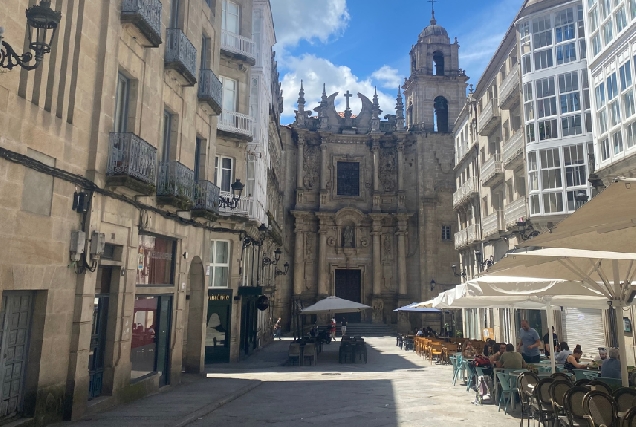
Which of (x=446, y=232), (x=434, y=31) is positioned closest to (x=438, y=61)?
(x=434, y=31)

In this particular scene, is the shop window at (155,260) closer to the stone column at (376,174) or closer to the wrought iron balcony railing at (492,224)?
the wrought iron balcony railing at (492,224)

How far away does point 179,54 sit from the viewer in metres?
13.1

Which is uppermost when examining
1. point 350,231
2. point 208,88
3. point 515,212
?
point 208,88

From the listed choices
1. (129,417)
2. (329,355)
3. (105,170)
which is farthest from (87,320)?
(329,355)

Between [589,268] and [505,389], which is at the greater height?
[589,268]

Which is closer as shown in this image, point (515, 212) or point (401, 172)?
point (515, 212)

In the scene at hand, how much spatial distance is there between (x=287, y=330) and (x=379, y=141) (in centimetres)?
1847

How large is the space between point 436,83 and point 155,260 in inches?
1484

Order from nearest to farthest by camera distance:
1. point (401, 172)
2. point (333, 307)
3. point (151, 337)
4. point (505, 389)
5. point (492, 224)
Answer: point (505, 389) < point (151, 337) < point (333, 307) < point (492, 224) < point (401, 172)

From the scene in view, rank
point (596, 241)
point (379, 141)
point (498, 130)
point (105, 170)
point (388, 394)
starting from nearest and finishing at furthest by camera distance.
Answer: point (596, 241) < point (105, 170) < point (388, 394) < point (498, 130) < point (379, 141)

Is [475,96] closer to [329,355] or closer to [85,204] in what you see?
[329,355]

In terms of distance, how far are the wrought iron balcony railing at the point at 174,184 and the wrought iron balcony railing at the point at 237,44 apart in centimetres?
892

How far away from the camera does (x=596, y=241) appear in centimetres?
702

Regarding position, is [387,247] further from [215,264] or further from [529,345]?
[529,345]
